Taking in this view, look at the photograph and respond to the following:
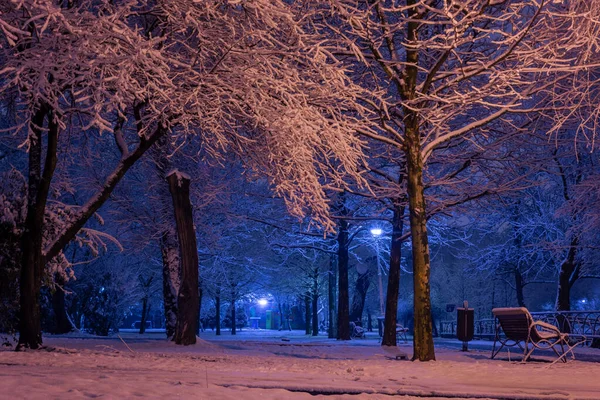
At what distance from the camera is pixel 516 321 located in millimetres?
12797

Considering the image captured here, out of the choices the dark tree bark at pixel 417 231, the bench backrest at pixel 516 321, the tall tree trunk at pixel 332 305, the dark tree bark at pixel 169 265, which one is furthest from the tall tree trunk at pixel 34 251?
the tall tree trunk at pixel 332 305

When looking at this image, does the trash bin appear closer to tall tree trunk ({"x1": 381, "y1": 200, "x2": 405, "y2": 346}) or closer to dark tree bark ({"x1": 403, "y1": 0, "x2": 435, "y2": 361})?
tall tree trunk ({"x1": 381, "y1": 200, "x2": 405, "y2": 346})

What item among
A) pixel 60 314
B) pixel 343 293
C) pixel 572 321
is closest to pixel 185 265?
pixel 572 321

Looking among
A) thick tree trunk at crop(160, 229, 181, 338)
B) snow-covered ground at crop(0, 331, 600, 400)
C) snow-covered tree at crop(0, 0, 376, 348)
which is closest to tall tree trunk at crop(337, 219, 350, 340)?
thick tree trunk at crop(160, 229, 181, 338)

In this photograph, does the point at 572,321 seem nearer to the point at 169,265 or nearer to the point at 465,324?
the point at 465,324

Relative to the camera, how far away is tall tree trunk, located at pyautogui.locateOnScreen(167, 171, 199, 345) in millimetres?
17156

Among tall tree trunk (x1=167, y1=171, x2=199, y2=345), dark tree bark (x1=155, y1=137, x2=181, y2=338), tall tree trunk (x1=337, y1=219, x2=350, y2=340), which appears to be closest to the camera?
tall tree trunk (x1=167, y1=171, x2=199, y2=345)

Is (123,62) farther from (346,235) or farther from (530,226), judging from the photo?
(530,226)

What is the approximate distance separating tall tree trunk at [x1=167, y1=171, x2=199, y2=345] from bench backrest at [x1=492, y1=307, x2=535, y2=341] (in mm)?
7679

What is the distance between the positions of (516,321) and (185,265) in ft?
27.4

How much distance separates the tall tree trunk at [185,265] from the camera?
1716 cm

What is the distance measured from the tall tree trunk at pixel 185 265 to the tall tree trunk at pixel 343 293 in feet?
37.1

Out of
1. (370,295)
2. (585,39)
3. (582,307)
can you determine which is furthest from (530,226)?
(370,295)

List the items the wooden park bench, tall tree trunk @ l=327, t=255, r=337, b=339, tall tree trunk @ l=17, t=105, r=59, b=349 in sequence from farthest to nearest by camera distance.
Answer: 1. tall tree trunk @ l=327, t=255, r=337, b=339
2. the wooden park bench
3. tall tree trunk @ l=17, t=105, r=59, b=349
